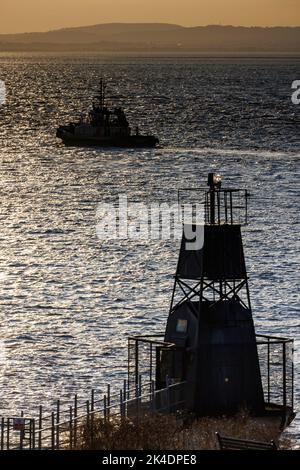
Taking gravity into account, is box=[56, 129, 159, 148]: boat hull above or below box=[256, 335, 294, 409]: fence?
below

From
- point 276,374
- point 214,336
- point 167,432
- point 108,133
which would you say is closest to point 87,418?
point 167,432

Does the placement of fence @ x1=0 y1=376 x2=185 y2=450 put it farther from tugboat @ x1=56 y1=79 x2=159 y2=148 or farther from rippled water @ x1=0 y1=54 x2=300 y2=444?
tugboat @ x1=56 y1=79 x2=159 y2=148

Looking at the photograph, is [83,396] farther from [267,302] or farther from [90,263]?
[90,263]

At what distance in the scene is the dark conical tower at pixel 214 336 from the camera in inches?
1791

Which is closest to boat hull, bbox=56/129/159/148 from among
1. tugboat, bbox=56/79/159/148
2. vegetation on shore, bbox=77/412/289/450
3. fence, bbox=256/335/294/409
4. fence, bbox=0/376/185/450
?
tugboat, bbox=56/79/159/148

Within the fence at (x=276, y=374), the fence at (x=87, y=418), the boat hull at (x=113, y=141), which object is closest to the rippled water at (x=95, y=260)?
the fence at (x=276, y=374)

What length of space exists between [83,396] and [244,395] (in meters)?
9.37

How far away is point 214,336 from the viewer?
4562 cm

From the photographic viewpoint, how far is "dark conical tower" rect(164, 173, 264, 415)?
45500mm

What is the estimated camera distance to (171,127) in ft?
625

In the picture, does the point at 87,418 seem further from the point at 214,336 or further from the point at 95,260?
the point at 95,260

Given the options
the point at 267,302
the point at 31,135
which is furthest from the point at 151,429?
the point at 31,135

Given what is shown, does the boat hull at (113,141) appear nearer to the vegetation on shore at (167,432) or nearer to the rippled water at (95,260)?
the rippled water at (95,260)
